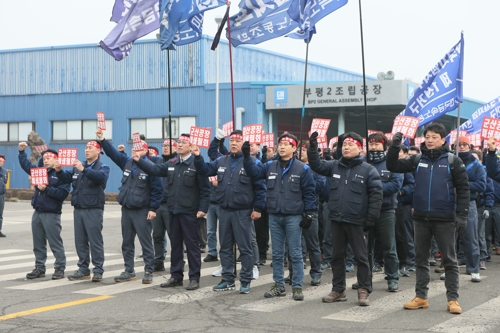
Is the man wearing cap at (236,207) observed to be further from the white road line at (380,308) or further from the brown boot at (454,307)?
the brown boot at (454,307)

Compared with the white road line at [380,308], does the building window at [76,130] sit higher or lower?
higher

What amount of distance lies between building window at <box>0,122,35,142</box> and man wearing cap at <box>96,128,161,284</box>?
33625mm

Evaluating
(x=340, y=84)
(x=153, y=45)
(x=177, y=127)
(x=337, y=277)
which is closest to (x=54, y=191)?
(x=337, y=277)

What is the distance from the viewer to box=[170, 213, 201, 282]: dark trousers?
34.6 ft

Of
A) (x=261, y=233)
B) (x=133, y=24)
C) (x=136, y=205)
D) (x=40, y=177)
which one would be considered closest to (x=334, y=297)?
(x=136, y=205)

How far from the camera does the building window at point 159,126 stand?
3922 centimetres

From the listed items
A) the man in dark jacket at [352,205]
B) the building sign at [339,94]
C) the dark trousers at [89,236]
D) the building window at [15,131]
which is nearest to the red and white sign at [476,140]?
the man in dark jacket at [352,205]

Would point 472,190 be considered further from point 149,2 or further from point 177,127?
point 177,127

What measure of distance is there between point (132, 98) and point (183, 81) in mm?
2920

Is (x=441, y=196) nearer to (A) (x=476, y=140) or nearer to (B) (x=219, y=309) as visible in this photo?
(B) (x=219, y=309)

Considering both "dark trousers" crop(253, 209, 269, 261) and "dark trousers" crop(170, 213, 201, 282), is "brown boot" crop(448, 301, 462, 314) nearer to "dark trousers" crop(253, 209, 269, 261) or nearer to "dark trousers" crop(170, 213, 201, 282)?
"dark trousers" crop(170, 213, 201, 282)

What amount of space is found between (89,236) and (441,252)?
5.08 m

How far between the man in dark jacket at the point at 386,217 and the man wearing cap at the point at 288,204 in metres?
1.22

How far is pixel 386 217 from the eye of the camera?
10.5 meters
